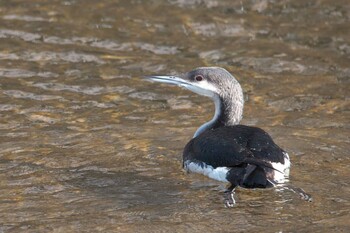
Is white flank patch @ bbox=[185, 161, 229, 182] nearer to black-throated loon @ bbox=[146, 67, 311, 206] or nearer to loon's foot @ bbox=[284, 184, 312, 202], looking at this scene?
black-throated loon @ bbox=[146, 67, 311, 206]

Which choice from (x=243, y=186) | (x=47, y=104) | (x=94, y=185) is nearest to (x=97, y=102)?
(x=47, y=104)

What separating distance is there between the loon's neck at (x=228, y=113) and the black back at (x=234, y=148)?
0.66 meters

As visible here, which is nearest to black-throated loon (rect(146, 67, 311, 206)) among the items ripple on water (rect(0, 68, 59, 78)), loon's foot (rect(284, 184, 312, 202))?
loon's foot (rect(284, 184, 312, 202))

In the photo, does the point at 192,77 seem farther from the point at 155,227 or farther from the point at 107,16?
the point at 107,16

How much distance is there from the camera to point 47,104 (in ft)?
43.6

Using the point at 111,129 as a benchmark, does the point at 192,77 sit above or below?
above

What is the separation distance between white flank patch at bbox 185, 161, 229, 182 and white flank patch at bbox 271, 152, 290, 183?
1.65 ft

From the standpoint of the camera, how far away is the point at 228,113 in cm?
1172

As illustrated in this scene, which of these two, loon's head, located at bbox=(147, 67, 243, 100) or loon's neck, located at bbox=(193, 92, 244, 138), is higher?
loon's head, located at bbox=(147, 67, 243, 100)

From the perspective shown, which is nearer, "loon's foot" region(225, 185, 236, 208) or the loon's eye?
"loon's foot" region(225, 185, 236, 208)

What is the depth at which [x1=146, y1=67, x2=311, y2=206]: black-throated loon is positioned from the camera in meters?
9.84

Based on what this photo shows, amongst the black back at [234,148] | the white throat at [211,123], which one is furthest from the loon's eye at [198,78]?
the black back at [234,148]

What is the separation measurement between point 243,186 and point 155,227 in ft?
3.48

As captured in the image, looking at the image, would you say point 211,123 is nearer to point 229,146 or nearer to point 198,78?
point 198,78
